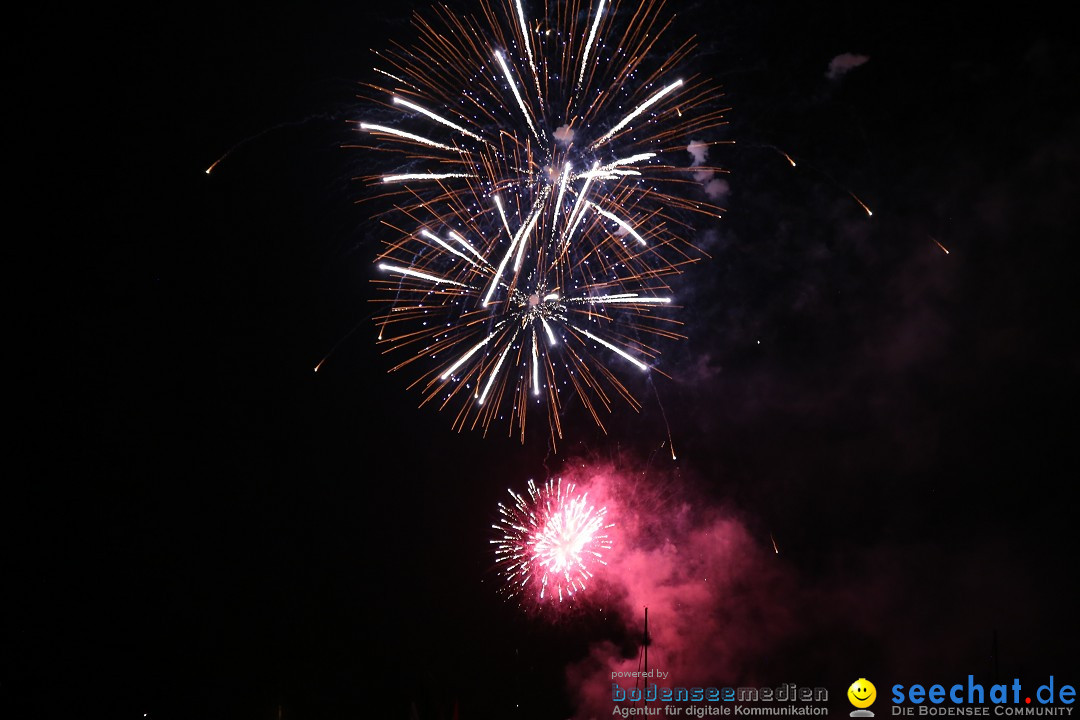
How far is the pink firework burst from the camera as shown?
14922 millimetres

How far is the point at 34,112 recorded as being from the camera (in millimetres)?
12891

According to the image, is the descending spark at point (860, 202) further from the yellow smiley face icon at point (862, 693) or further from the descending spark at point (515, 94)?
the yellow smiley face icon at point (862, 693)

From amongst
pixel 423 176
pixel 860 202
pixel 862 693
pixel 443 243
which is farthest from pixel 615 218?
pixel 862 693

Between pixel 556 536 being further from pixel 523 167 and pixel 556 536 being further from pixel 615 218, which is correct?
pixel 523 167

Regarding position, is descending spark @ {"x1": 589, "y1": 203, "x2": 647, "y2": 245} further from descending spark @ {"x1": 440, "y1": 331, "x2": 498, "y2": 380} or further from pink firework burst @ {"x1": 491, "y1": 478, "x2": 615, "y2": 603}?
pink firework burst @ {"x1": 491, "y1": 478, "x2": 615, "y2": 603}

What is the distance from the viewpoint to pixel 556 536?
14.9m

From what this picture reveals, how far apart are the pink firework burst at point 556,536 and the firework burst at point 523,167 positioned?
3.32 metres

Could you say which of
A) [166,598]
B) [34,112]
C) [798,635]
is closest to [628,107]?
[34,112]

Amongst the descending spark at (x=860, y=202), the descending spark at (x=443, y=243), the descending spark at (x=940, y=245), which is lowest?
the descending spark at (x=443, y=243)

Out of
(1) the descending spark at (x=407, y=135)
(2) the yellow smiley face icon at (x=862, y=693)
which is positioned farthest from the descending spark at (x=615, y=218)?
(2) the yellow smiley face icon at (x=862, y=693)

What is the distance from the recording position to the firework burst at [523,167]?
1034cm

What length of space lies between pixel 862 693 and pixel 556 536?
296 inches

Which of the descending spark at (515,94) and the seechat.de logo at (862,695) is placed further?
the seechat.de logo at (862,695)

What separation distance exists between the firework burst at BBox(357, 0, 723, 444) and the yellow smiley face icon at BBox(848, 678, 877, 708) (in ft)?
31.6
